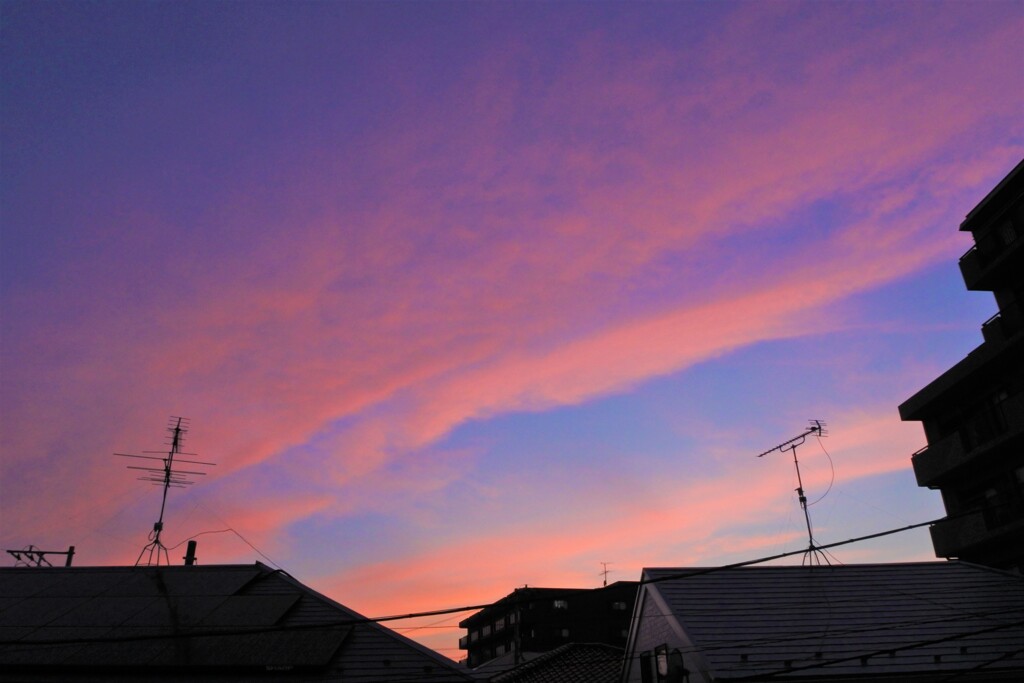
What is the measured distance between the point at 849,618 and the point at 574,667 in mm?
12870

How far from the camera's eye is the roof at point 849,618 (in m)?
19.3

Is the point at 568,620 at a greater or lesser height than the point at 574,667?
greater

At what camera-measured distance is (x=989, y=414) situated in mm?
36312

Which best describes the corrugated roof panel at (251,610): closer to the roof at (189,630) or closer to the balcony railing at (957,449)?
the roof at (189,630)

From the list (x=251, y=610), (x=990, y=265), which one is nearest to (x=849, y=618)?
(x=251, y=610)

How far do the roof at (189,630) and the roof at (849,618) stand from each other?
24.6 ft

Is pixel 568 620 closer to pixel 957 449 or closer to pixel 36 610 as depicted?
pixel 957 449

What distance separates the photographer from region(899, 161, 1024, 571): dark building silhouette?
34.7 metres

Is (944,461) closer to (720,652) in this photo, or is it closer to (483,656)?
(720,652)

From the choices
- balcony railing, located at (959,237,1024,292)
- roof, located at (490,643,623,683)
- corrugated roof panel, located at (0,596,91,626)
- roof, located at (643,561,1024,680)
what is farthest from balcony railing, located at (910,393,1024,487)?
corrugated roof panel, located at (0,596,91,626)

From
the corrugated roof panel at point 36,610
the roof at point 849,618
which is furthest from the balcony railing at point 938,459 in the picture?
the corrugated roof panel at point 36,610

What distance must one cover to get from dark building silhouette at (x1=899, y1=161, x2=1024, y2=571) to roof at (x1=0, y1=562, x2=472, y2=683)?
92.6 ft

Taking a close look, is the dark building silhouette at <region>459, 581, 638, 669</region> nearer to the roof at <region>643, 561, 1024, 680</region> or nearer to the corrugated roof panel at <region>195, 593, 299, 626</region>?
the roof at <region>643, 561, 1024, 680</region>

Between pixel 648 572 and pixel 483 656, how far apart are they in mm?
91081
